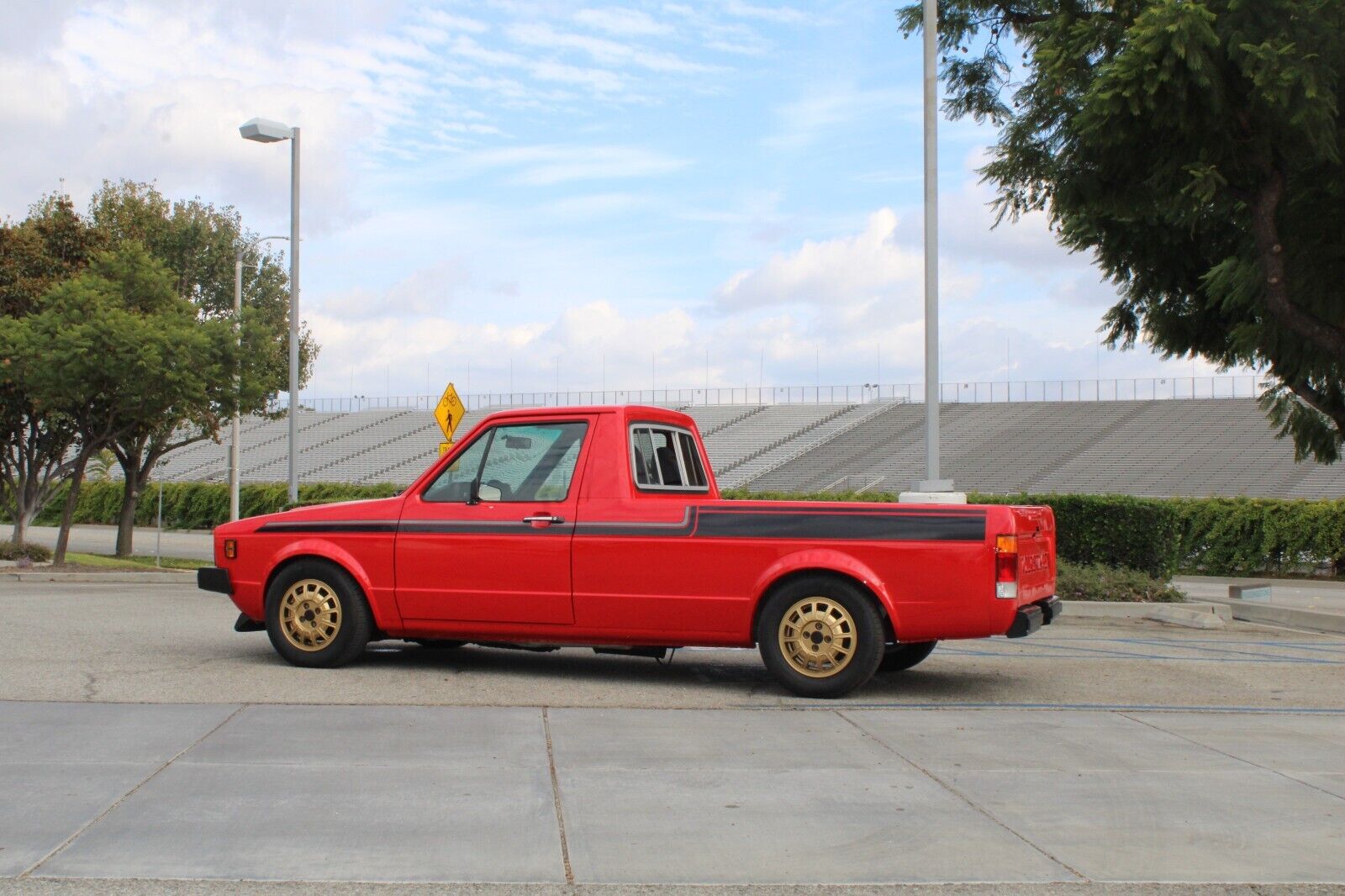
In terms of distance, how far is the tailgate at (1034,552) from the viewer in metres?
9.05

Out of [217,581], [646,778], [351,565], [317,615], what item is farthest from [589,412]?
[646,778]

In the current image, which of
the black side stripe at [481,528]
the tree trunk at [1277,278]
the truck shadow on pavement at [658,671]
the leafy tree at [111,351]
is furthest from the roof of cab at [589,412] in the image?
the leafy tree at [111,351]

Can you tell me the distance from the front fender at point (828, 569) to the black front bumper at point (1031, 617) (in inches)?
30.0

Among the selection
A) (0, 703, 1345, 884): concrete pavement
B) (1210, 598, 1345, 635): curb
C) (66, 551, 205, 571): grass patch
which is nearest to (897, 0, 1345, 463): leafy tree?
(1210, 598, 1345, 635): curb

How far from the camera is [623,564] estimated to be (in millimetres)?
9414

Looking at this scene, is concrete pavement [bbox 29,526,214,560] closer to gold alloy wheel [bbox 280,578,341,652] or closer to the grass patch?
the grass patch

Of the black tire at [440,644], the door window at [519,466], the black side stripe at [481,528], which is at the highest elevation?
the door window at [519,466]

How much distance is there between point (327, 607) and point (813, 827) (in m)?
5.41

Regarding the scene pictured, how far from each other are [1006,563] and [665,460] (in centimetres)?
270

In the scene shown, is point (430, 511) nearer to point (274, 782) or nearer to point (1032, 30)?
point (274, 782)

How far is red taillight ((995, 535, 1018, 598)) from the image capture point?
8.81 metres

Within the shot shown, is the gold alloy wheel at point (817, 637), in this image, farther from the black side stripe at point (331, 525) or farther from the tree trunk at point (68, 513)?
the tree trunk at point (68, 513)

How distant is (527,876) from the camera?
500 centimetres

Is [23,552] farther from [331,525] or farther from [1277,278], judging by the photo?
[1277,278]
